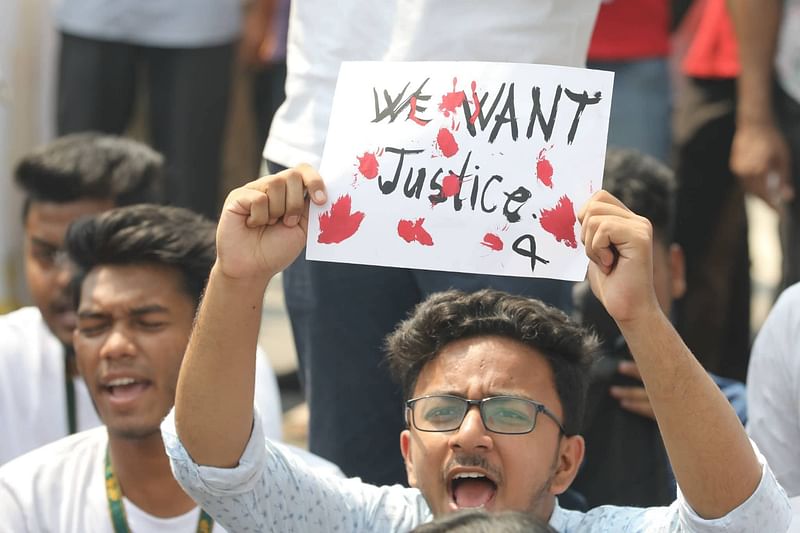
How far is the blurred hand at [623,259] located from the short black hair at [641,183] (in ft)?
5.36

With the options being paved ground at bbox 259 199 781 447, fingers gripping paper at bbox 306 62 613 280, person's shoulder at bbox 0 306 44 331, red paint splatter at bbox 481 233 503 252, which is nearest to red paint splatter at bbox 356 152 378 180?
fingers gripping paper at bbox 306 62 613 280

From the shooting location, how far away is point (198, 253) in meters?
3.58

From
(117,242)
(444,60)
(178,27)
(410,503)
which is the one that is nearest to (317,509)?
(410,503)

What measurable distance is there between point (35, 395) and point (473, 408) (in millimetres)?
1651

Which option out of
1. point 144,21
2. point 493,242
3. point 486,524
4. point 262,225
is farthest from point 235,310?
point 144,21

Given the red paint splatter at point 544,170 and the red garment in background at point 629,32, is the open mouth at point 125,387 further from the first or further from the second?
the red garment in background at point 629,32

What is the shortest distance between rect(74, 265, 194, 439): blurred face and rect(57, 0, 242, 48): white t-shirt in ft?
4.65

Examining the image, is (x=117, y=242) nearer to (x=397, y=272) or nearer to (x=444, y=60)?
(x=397, y=272)

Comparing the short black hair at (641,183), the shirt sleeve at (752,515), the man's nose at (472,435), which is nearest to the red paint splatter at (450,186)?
the man's nose at (472,435)

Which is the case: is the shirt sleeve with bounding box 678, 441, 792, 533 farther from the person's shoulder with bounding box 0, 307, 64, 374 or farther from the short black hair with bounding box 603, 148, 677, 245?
the person's shoulder with bounding box 0, 307, 64, 374

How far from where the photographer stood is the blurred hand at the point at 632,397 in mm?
3688

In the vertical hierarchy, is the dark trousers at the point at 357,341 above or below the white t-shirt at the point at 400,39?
below

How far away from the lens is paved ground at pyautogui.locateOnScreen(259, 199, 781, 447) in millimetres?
5281

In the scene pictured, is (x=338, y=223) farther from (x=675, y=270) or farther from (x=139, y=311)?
(x=675, y=270)
